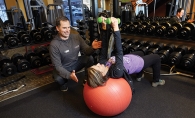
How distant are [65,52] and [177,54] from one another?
61.9 inches

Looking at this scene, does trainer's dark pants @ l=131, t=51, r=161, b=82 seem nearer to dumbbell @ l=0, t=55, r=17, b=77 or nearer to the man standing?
the man standing

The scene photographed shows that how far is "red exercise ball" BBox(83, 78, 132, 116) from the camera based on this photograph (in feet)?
4.40

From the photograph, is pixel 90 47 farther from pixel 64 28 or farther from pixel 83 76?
pixel 83 76

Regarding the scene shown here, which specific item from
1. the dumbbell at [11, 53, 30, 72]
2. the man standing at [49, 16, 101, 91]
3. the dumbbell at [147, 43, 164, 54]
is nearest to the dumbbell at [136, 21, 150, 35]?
the dumbbell at [147, 43, 164, 54]

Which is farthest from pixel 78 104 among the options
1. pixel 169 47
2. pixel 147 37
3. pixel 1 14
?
pixel 1 14

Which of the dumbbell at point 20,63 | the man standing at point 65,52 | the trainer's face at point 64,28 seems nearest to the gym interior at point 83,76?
the dumbbell at point 20,63

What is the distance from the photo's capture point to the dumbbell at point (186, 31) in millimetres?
2178

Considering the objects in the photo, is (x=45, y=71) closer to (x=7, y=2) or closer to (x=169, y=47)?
(x=169, y=47)

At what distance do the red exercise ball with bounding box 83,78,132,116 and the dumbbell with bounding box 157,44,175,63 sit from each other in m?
1.08

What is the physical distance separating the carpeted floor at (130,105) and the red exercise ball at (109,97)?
0.25 m

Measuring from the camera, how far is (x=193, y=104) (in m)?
1.70

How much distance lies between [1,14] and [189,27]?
7005 mm

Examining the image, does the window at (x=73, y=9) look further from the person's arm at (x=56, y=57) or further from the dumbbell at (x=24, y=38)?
the person's arm at (x=56, y=57)

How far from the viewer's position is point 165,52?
7.33ft
